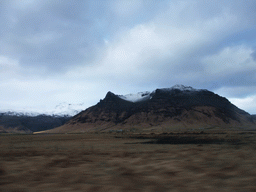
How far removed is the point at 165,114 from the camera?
161 m

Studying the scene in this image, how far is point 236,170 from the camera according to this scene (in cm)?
816

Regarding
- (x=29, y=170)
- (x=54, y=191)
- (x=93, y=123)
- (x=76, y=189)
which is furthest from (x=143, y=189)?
(x=93, y=123)

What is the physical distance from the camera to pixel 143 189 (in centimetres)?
616

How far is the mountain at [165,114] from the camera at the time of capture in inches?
5886

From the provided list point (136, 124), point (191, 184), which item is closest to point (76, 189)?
point (191, 184)

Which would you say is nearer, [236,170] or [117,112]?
[236,170]

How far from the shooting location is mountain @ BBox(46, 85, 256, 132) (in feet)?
490

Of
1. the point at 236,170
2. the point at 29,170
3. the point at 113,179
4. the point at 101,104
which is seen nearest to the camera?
the point at 113,179

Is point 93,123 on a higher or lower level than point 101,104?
lower

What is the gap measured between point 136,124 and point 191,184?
146957mm

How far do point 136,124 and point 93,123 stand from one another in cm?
3522

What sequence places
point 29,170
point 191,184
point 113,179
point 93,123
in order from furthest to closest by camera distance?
point 93,123 < point 29,170 < point 113,179 < point 191,184

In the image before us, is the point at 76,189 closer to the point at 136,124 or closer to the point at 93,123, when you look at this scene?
the point at 136,124

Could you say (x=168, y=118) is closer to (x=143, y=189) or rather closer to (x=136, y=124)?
(x=136, y=124)
